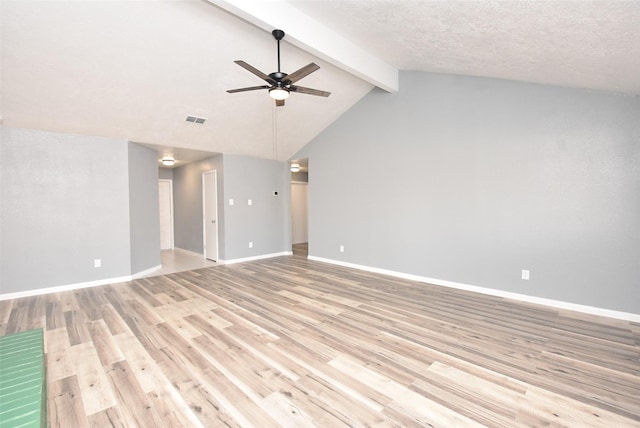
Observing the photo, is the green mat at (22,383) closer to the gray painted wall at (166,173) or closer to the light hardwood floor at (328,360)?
the light hardwood floor at (328,360)

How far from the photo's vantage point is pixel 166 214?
8602 millimetres

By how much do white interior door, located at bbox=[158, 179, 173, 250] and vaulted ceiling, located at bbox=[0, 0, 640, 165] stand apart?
3.78 m

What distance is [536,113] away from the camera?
3.83 metres

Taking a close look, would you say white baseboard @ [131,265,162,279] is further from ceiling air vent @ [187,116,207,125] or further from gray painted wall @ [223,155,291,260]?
ceiling air vent @ [187,116,207,125]

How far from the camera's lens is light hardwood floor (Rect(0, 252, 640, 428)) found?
1880 millimetres

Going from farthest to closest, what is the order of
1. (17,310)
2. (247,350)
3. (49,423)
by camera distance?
(17,310)
(247,350)
(49,423)

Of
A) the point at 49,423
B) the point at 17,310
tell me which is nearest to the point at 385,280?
the point at 49,423

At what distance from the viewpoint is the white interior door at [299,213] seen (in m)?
9.24

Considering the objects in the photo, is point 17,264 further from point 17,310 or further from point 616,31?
point 616,31

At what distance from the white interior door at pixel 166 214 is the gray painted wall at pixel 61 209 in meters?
3.62

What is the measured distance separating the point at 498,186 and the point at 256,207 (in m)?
5.05

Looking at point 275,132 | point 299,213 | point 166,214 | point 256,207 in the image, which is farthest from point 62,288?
point 299,213

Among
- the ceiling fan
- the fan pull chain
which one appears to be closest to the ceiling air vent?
the fan pull chain

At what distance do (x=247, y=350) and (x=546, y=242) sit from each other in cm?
393
